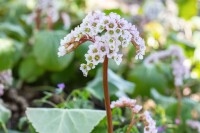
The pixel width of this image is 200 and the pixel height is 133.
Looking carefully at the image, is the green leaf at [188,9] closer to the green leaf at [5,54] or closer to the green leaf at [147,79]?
the green leaf at [147,79]

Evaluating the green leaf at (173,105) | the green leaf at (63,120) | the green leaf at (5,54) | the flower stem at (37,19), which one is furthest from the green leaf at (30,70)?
the green leaf at (63,120)

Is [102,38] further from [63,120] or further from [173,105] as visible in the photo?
[173,105]

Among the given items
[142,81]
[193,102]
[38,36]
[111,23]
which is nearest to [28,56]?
[38,36]

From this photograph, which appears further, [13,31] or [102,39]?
[13,31]

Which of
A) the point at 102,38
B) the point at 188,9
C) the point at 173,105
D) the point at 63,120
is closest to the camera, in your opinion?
the point at 102,38

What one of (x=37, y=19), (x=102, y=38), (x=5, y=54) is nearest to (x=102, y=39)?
(x=102, y=38)

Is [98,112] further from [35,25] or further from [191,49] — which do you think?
[191,49]
